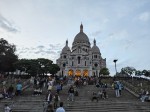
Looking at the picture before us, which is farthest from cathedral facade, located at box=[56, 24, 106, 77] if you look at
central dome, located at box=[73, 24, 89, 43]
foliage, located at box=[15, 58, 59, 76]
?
foliage, located at box=[15, 58, 59, 76]

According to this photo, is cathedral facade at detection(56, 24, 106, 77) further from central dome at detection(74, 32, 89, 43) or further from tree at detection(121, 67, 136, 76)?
tree at detection(121, 67, 136, 76)

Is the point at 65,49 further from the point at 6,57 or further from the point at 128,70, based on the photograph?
the point at 6,57

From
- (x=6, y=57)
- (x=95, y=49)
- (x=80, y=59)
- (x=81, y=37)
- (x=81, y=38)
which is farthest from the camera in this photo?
(x=81, y=37)

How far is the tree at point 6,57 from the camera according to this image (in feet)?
→ 213

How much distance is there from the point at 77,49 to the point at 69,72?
9912 millimetres

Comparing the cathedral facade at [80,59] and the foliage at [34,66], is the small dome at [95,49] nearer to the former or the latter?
the cathedral facade at [80,59]

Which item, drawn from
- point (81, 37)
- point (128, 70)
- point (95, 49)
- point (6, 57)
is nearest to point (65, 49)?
point (81, 37)

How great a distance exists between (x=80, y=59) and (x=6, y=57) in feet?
127

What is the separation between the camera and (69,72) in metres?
97.1

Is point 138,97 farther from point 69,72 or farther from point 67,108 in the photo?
point 69,72

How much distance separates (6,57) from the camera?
215ft

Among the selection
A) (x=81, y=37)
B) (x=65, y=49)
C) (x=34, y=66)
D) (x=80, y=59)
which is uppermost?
(x=81, y=37)

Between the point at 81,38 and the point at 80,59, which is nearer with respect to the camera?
the point at 80,59

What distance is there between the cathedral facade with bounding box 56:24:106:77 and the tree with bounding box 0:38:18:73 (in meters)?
31.5
